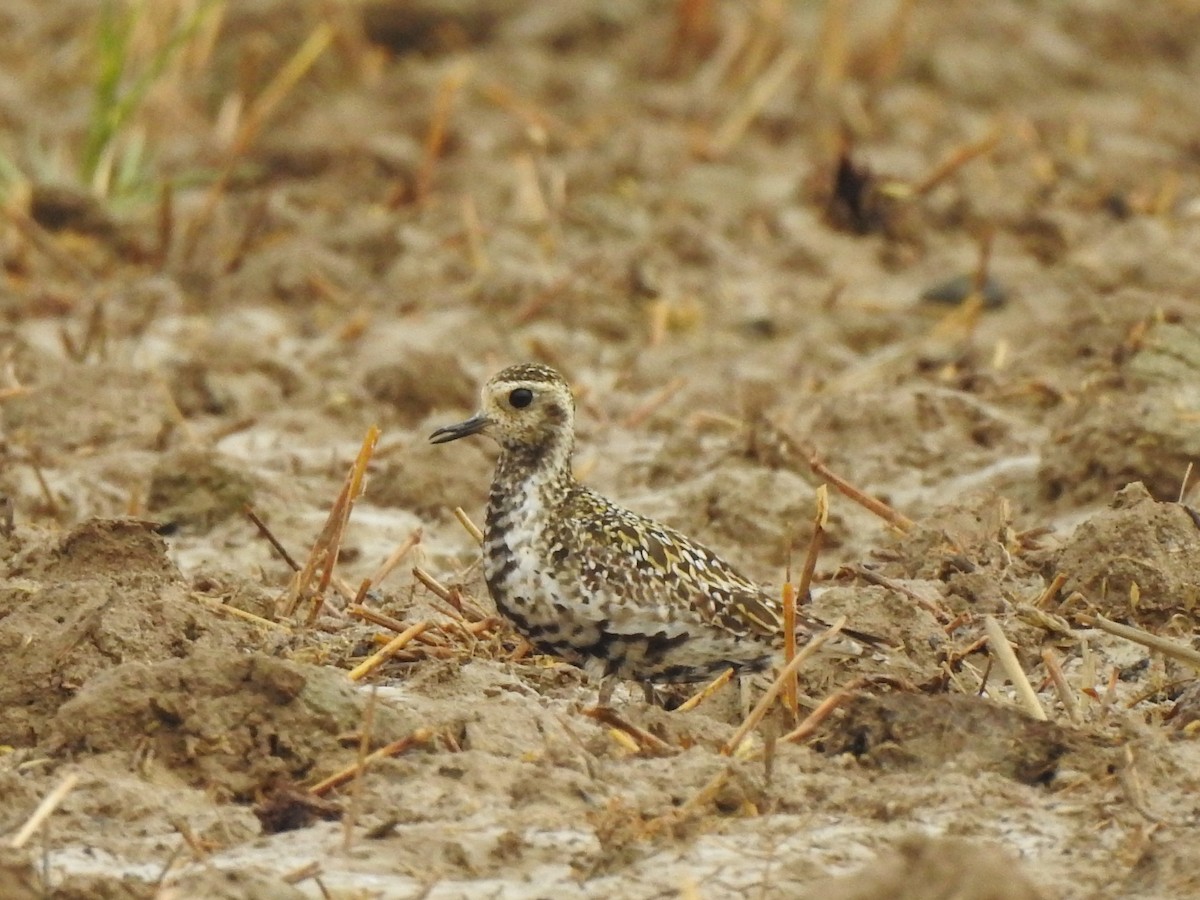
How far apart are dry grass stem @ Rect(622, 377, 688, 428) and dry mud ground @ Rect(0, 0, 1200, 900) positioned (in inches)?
1.0

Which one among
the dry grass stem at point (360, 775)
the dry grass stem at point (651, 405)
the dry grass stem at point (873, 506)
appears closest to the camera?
the dry grass stem at point (360, 775)

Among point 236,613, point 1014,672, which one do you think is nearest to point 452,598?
point 236,613

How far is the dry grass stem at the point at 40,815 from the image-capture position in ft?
15.9

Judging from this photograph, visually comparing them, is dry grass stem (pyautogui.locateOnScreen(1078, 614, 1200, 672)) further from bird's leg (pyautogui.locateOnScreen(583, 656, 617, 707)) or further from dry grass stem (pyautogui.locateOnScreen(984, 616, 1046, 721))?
bird's leg (pyautogui.locateOnScreen(583, 656, 617, 707))

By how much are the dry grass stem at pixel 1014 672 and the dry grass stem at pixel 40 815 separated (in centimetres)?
223

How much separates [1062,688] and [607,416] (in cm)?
432

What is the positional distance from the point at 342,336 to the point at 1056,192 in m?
4.59

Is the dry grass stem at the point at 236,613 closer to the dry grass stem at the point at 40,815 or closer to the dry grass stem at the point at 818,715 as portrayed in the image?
the dry grass stem at the point at 40,815

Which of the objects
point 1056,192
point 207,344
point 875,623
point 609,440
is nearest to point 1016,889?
point 875,623

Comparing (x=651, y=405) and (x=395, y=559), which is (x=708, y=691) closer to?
(x=395, y=559)

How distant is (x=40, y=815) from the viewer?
4.87 m

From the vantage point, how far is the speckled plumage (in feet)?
20.0

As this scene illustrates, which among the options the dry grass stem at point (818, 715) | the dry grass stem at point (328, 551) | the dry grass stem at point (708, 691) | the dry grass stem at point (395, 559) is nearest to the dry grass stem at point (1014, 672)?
the dry grass stem at point (818, 715)

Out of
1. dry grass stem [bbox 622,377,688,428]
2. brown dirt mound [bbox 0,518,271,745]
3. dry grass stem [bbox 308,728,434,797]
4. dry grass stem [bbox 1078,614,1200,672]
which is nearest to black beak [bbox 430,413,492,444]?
brown dirt mound [bbox 0,518,271,745]
